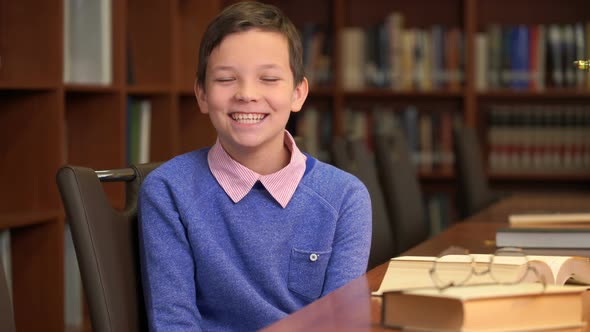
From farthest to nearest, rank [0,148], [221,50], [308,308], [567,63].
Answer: [567,63], [0,148], [221,50], [308,308]

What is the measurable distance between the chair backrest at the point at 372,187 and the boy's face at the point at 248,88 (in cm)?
102

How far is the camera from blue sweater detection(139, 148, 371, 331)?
1.56 metres

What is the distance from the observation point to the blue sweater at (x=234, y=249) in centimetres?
156

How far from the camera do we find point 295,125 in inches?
221

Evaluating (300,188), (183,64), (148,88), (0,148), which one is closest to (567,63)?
(183,64)

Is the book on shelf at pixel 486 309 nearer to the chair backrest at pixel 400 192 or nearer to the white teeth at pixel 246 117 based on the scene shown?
the white teeth at pixel 246 117

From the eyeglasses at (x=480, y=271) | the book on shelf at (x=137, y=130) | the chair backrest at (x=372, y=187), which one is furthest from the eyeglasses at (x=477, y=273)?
the book on shelf at (x=137, y=130)

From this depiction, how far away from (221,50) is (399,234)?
5.64 feet

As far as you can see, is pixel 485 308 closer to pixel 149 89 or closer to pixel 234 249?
pixel 234 249

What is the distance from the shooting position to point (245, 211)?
164cm

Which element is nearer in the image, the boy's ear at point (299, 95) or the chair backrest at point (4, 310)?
the chair backrest at point (4, 310)

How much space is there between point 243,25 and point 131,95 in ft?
7.28

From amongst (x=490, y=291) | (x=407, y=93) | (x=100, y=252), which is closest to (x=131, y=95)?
(x=407, y=93)

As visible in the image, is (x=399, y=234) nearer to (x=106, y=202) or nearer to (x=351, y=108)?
(x=106, y=202)
